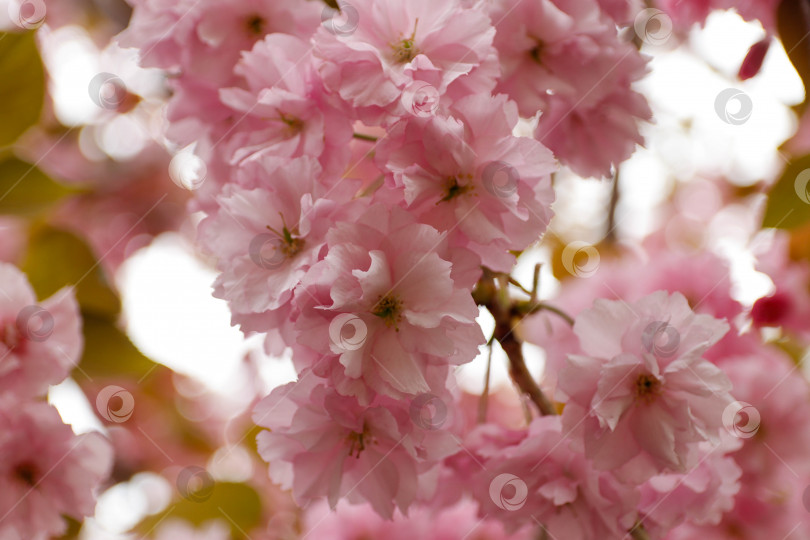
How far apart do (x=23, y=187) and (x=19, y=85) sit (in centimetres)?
16

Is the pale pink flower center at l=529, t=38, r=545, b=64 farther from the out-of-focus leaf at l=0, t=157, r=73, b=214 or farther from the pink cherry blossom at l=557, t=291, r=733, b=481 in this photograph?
the out-of-focus leaf at l=0, t=157, r=73, b=214

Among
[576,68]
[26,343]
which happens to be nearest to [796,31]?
[576,68]

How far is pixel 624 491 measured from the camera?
82 cm

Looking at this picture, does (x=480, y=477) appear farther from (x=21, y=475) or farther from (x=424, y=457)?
(x=21, y=475)

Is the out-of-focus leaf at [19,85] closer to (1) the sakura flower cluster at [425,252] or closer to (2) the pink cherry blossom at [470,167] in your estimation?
(1) the sakura flower cluster at [425,252]

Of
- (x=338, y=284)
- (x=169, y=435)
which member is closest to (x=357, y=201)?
(x=338, y=284)

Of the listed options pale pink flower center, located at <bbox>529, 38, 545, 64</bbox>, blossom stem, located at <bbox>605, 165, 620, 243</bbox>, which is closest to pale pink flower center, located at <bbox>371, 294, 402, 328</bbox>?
pale pink flower center, located at <bbox>529, 38, 545, 64</bbox>

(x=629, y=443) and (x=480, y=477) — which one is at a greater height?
(x=629, y=443)

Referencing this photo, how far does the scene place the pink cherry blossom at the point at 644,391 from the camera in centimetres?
75

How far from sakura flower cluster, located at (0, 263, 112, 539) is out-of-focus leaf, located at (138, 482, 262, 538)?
1.43 feet

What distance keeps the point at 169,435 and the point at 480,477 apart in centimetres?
136

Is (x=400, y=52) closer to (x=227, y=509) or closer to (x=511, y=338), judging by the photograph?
(x=511, y=338)

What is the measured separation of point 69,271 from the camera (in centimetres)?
123

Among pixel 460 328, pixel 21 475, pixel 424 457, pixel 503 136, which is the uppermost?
pixel 503 136
